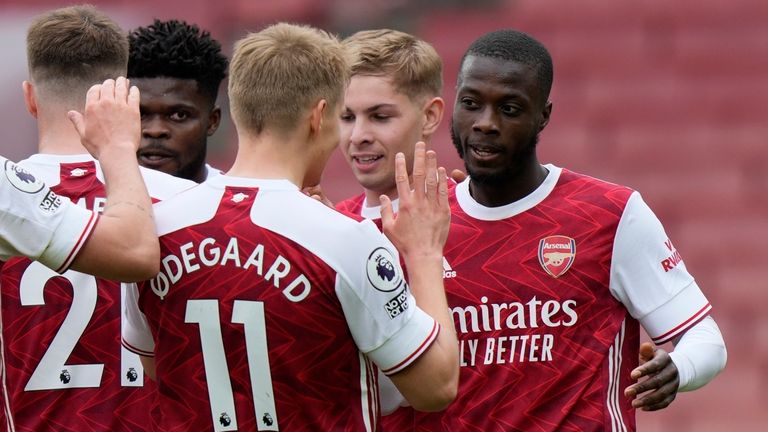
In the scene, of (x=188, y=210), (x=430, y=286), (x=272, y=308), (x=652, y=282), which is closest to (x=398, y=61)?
(x=652, y=282)

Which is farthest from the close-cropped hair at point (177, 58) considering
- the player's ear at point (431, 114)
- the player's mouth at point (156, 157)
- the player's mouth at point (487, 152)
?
the player's mouth at point (487, 152)

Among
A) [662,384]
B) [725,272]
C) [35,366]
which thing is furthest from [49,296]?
[725,272]

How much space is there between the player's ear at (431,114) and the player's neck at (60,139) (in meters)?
1.55

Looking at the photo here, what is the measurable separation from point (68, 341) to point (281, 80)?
3.36 ft

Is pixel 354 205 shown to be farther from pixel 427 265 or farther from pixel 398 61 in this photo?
pixel 427 265

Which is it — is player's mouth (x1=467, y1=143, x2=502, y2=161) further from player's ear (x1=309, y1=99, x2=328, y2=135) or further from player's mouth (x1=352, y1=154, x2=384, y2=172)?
player's ear (x1=309, y1=99, x2=328, y2=135)

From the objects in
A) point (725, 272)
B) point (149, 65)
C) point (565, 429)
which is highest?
point (149, 65)

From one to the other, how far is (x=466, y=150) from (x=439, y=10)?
340 inches

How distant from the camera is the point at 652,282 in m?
4.07

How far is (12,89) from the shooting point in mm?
11625

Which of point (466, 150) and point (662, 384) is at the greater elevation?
point (466, 150)

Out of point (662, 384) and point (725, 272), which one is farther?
point (725, 272)

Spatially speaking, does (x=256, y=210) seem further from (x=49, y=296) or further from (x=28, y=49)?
(x=28, y=49)

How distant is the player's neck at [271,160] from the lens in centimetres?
344
